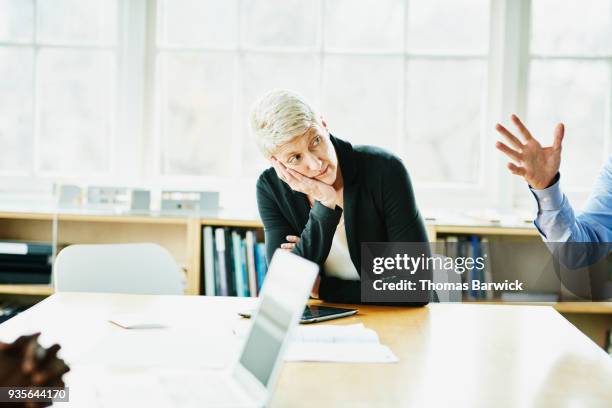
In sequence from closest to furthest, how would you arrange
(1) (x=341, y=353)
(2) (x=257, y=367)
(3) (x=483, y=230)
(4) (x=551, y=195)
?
(2) (x=257, y=367)
(1) (x=341, y=353)
(4) (x=551, y=195)
(3) (x=483, y=230)

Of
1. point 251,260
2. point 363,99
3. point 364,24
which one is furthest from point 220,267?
point 364,24

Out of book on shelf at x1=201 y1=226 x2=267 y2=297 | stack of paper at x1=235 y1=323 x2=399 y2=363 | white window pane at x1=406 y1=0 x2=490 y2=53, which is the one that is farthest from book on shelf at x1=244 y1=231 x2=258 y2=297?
stack of paper at x1=235 y1=323 x2=399 y2=363

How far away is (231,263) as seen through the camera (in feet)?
9.58

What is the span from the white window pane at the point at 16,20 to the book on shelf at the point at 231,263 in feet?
4.85

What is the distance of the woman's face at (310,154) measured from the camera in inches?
74.5

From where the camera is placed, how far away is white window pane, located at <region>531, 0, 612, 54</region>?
3285 millimetres

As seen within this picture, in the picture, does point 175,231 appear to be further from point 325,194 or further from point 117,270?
point 325,194

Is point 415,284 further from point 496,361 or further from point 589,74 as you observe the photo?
point 589,74

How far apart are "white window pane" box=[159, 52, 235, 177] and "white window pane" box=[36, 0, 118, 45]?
0.34 m

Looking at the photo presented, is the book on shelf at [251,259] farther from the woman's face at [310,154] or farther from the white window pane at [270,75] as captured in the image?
the woman's face at [310,154]

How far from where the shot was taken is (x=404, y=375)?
1194 millimetres

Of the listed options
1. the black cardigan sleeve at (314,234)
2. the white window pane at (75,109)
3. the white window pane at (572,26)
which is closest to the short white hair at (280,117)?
the black cardigan sleeve at (314,234)

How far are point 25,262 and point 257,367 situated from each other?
2246mm

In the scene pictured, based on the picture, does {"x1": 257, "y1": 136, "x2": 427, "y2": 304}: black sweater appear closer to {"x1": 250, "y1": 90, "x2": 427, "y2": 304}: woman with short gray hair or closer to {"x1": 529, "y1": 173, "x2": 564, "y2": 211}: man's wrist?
{"x1": 250, "y1": 90, "x2": 427, "y2": 304}: woman with short gray hair
